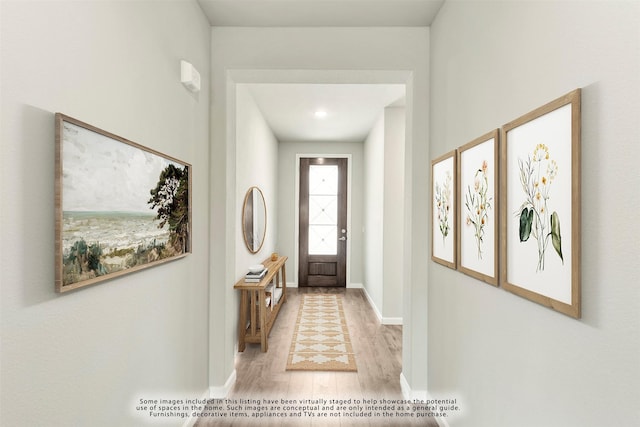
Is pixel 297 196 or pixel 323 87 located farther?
pixel 297 196

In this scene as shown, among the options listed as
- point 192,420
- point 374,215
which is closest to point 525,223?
point 192,420

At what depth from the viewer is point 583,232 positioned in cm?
108

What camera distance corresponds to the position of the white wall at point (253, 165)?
3713 mm

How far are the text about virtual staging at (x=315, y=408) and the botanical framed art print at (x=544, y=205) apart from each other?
53.7 inches

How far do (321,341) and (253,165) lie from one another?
2.14 meters

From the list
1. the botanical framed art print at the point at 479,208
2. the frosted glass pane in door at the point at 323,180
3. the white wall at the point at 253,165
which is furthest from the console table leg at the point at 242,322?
the frosted glass pane in door at the point at 323,180

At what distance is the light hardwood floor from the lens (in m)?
2.49

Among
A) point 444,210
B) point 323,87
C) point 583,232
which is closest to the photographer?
point 583,232

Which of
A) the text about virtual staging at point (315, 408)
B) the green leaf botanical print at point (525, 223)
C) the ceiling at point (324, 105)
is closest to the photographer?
the green leaf botanical print at point (525, 223)

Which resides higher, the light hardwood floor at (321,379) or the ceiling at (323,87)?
the ceiling at (323,87)

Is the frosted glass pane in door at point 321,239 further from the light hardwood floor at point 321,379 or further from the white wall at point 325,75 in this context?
the white wall at point 325,75

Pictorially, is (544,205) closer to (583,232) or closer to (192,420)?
(583,232)

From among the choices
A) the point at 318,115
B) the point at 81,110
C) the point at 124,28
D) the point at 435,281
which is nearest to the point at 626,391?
the point at 435,281

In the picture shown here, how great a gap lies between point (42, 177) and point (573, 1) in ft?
5.36
